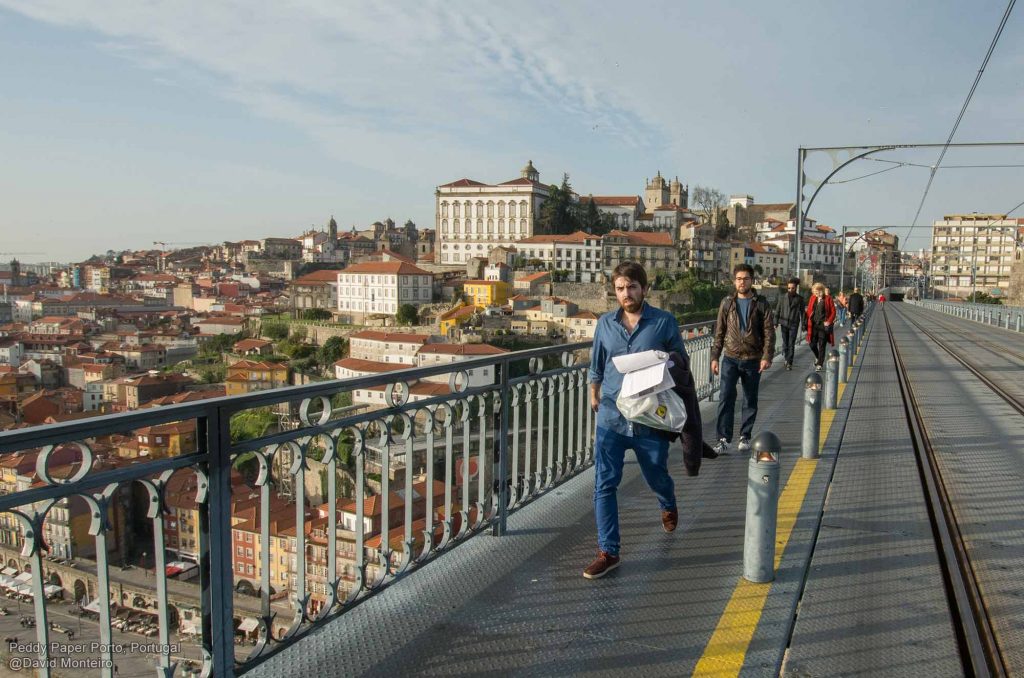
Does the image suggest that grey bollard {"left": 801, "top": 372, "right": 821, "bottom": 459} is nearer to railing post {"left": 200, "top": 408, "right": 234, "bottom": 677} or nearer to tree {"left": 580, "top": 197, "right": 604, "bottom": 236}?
railing post {"left": 200, "top": 408, "right": 234, "bottom": 677}

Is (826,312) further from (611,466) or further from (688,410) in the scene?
(611,466)

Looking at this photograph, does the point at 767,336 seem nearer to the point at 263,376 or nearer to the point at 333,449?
the point at 333,449

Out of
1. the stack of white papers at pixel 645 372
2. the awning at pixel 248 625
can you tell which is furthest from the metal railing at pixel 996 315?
the awning at pixel 248 625

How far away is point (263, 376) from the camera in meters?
65.0

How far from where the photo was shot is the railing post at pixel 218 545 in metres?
2.38

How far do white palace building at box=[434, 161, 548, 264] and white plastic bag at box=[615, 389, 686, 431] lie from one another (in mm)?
111262

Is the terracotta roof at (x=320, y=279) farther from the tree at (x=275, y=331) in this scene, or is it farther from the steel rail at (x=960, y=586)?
the steel rail at (x=960, y=586)

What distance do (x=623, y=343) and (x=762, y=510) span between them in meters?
1.08

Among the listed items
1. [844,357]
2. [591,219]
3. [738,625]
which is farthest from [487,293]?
[738,625]

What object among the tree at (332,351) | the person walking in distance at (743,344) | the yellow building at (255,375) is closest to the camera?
the person walking in distance at (743,344)

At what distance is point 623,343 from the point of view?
3641 millimetres

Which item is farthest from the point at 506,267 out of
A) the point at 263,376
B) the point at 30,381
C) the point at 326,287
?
the point at 30,381

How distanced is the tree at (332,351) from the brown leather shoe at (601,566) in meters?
74.1

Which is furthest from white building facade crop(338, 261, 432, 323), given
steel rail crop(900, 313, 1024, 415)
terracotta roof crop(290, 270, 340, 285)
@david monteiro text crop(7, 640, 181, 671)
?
@david monteiro text crop(7, 640, 181, 671)
